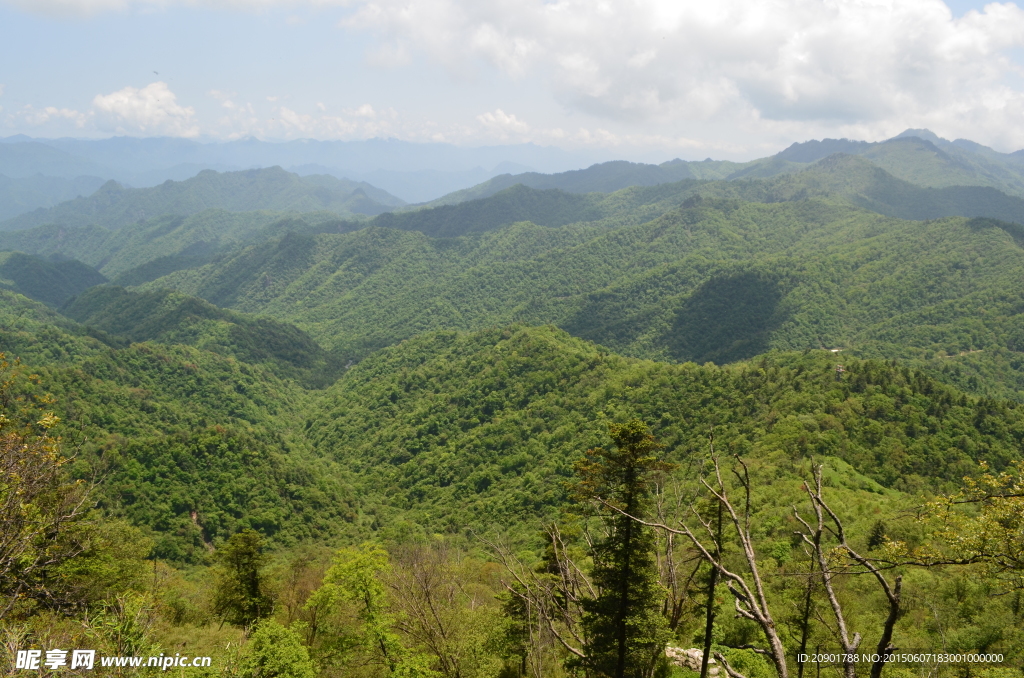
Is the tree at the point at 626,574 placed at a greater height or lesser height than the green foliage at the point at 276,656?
greater

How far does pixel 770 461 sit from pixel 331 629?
185 ft

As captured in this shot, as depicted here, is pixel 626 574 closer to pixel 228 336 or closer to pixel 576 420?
pixel 576 420

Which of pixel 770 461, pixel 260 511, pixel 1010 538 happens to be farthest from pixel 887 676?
A: pixel 260 511

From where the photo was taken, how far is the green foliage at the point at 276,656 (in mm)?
23306

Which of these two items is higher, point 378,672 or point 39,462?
point 39,462

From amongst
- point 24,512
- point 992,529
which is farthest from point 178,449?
point 992,529

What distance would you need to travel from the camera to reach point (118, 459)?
241 ft

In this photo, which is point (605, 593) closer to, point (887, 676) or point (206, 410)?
point (887, 676)

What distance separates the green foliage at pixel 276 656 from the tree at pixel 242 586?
11.1 meters

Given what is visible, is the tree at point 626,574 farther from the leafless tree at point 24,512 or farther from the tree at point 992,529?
the leafless tree at point 24,512

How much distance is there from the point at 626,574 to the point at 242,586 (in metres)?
31.8

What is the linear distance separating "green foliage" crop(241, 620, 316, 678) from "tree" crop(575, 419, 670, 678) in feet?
49.3

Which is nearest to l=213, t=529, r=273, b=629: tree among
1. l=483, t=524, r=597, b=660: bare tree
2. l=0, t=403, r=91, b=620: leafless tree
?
Result: l=0, t=403, r=91, b=620: leafless tree

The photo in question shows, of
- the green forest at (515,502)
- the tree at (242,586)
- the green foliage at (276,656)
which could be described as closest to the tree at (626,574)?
the green forest at (515,502)
